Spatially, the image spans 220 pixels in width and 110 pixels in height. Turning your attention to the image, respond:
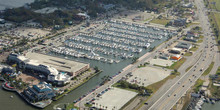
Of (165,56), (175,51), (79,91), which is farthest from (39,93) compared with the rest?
(175,51)

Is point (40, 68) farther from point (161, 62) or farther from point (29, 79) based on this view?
point (161, 62)

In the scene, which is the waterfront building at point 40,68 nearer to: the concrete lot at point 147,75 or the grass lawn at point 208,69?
the concrete lot at point 147,75

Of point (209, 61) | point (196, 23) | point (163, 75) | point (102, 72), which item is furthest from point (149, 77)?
point (196, 23)

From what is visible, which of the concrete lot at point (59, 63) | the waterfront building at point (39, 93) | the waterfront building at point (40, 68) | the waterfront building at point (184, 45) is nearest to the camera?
the waterfront building at point (39, 93)

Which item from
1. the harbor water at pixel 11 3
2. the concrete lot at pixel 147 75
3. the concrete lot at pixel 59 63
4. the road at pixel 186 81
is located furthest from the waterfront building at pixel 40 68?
the harbor water at pixel 11 3

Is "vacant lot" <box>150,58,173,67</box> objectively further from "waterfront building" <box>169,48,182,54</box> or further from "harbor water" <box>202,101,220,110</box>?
"harbor water" <box>202,101,220,110</box>
